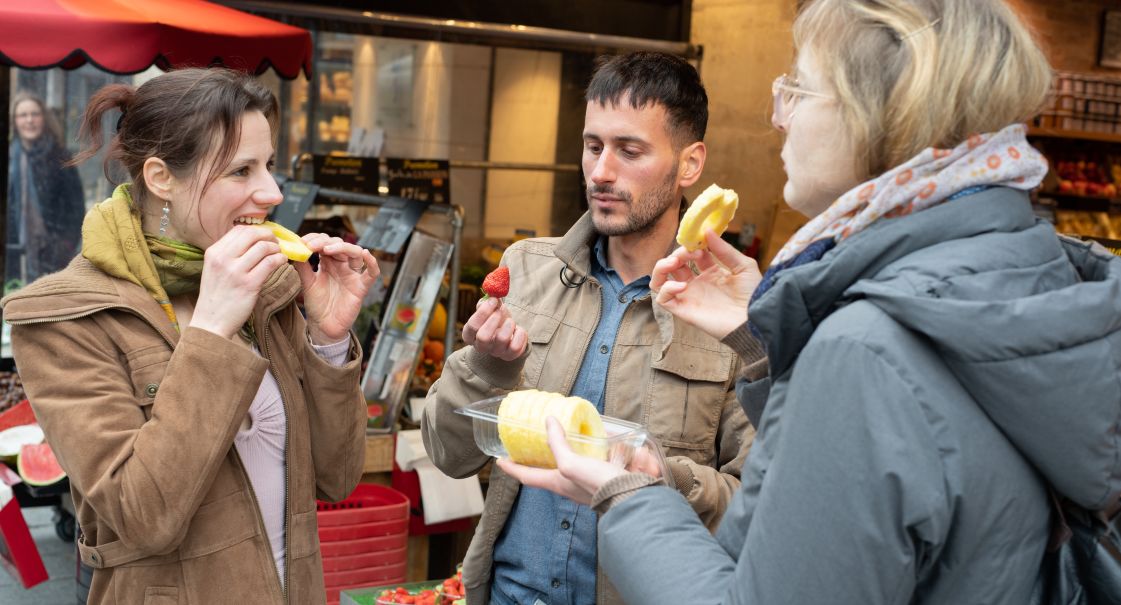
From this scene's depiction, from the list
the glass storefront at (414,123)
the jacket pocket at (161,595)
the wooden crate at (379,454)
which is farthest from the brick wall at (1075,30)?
the jacket pocket at (161,595)

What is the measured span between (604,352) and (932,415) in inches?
52.3

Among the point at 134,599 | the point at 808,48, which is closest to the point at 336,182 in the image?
the point at 134,599

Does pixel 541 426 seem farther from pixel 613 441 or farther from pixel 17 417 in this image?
pixel 17 417

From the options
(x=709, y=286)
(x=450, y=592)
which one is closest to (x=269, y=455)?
(x=709, y=286)

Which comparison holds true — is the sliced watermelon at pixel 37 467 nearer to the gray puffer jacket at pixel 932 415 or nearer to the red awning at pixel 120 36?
the red awning at pixel 120 36

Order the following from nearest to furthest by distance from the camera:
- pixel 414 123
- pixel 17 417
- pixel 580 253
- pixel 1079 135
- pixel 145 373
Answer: pixel 145 373, pixel 580 253, pixel 17 417, pixel 414 123, pixel 1079 135

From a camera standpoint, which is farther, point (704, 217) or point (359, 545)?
point (359, 545)

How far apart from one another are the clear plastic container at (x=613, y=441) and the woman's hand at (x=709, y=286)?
24cm

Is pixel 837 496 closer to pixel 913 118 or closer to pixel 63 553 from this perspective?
pixel 913 118

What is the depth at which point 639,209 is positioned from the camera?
271 cm

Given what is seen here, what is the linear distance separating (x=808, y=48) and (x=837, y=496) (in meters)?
0.64

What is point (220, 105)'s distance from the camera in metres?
2.37

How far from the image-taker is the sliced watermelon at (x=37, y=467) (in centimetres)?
437

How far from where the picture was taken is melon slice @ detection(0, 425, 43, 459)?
14.7ft
